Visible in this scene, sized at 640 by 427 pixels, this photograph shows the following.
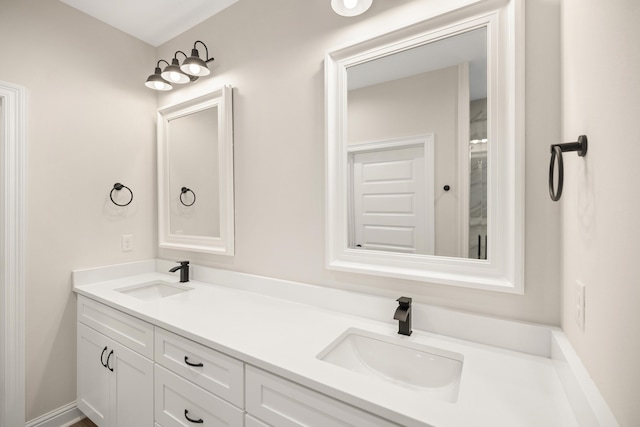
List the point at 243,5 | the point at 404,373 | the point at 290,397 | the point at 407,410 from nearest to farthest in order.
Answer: the point at 407,410
the point at 290,397
the point at 404,373
the point at 243,5

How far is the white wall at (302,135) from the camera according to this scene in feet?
3.34

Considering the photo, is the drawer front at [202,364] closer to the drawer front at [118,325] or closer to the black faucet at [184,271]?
the drawer front at [118,325]

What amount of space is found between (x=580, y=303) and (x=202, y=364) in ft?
4.22

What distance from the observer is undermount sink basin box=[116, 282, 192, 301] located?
1.94 metres

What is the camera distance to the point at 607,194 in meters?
0.64

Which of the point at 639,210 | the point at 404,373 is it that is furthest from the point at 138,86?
the point at 639,210

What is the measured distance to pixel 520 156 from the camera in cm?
103

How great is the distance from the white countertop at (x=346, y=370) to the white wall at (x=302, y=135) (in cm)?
17

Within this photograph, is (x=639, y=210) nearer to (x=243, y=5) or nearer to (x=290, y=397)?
(x=290, y=397)

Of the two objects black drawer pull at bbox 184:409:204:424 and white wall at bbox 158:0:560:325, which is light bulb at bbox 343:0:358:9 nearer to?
white wall at bbox 158:0:560:325

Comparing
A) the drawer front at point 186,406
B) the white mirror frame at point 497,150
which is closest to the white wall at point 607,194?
the white mirror frame at point 497,150

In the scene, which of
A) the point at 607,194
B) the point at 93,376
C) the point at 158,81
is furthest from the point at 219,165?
the point at 607,194

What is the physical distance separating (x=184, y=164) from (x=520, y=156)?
2.02m

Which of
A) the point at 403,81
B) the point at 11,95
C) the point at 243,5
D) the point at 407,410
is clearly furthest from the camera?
the point at 243,5
